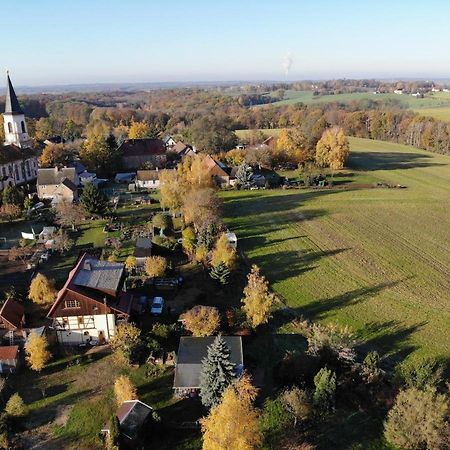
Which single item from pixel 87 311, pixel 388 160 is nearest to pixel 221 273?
pixel 87 311

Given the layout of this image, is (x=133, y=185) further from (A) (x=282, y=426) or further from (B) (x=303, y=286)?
(A) (x=282, y=426)

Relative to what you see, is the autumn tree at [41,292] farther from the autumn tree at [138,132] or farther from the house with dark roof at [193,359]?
the autumn tree at [138,132]

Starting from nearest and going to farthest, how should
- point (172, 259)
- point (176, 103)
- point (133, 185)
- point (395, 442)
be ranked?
point (395, 442) < point (172, 259) < point (133, 185) < point (176, 103)

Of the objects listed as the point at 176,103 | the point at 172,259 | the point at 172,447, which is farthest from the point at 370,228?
the point at 176,103

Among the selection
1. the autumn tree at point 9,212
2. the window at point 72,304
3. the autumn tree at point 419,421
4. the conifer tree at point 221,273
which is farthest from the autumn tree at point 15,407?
the autumn tree at point 9,212

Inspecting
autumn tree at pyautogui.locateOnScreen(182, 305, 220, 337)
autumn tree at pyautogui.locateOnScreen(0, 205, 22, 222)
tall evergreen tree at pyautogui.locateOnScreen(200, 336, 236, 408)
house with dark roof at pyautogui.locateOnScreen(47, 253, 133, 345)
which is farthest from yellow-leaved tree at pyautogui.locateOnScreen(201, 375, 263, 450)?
autumn tree at pyautogui.locateOnScreen(0, 205, 22, 222)

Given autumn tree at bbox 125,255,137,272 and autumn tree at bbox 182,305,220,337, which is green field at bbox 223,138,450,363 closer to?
autumn tree at bbox 182,305,220,337
